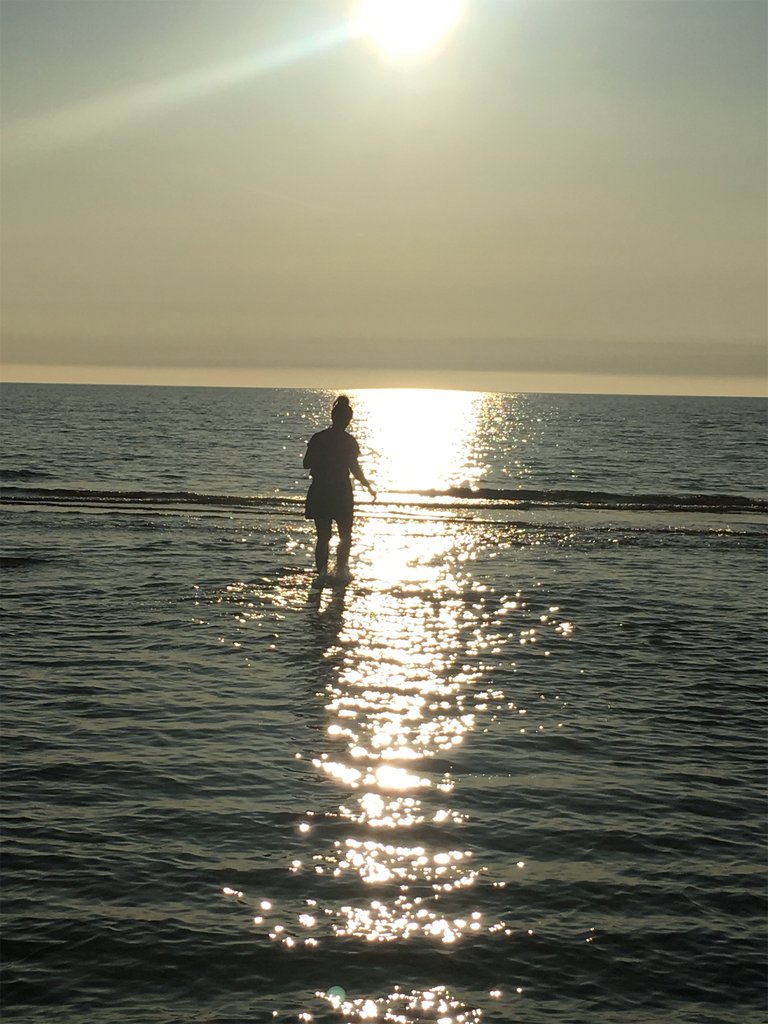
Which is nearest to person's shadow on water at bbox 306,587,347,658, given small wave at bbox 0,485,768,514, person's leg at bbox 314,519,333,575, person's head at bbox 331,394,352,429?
person's leg at bbox 314,519,333,575

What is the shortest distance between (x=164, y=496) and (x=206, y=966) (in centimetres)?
2750

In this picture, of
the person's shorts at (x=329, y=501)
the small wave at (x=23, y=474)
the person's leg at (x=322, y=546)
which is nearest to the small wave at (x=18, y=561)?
the person's leg at (x=322, y=546)

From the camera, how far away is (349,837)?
22.3 ft

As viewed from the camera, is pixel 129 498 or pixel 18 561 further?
pixel 129 498

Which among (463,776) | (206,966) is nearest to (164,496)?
(463,776)

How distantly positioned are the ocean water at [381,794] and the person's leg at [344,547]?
56 cm

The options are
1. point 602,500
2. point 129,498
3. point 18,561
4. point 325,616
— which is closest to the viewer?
point 325,616

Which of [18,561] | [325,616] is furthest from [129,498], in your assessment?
[325,616]

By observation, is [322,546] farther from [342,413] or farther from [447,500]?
[447,500]

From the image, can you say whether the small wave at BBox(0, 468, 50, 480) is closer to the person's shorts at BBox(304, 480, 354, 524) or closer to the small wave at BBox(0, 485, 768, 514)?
the small wave at BBox(0, 485, 768, 514)

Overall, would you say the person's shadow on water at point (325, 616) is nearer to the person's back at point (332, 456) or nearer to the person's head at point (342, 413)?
the person's back at point (332, 456)

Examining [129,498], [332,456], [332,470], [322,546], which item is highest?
[332,456]

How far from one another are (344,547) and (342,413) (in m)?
2.01

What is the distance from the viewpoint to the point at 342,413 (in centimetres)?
1592
